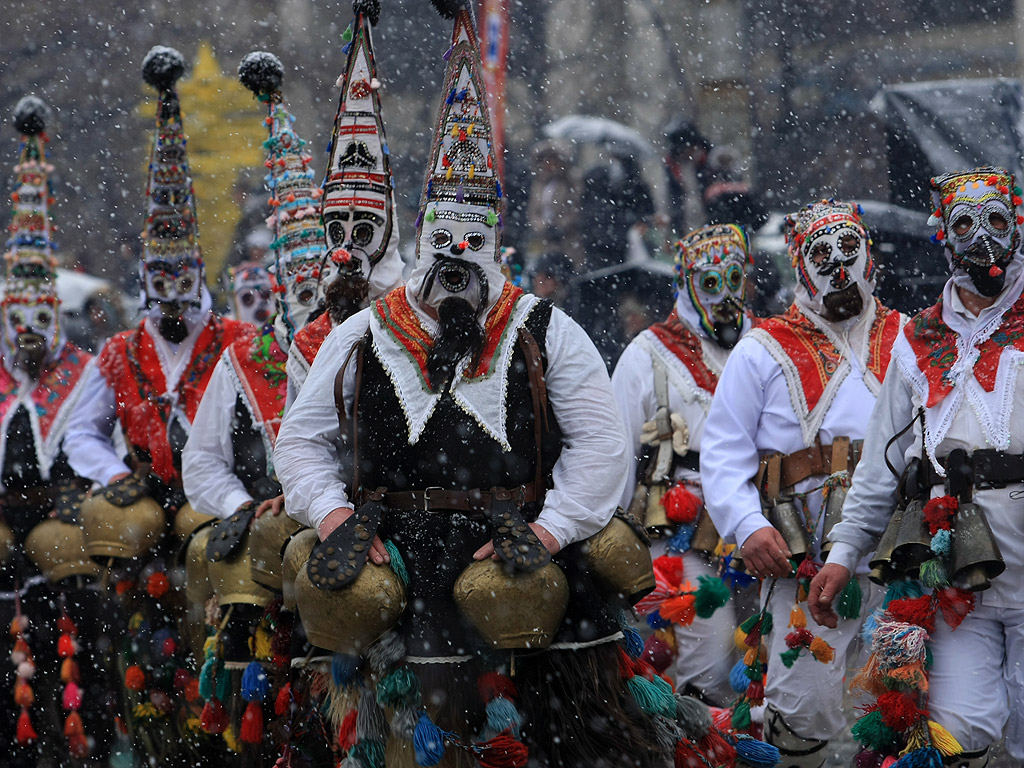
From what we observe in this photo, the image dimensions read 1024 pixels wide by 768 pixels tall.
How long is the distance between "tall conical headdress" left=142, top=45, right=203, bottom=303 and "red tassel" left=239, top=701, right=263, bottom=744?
2616mm

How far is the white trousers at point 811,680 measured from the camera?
638cm

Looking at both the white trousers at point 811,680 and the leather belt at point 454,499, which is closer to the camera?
the leather belt at point 454,499

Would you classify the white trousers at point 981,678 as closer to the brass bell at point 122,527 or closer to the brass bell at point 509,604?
the brass bell at point 509,604

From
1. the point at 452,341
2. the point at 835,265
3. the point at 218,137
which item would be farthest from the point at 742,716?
the point at 218,137

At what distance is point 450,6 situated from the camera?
539 cm

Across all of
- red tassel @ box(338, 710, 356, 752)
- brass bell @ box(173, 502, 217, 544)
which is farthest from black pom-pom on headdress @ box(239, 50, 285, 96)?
red tassel @ box(338, 710, 356, 752)

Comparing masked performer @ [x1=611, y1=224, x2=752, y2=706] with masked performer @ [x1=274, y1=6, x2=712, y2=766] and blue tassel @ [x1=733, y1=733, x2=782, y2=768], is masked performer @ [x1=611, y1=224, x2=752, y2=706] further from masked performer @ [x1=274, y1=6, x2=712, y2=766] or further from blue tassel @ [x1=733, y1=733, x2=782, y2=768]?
masked performer @ [x1=274, y1=6, x2=712, y2=766]

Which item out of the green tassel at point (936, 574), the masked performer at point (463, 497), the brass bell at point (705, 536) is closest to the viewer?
the masked performer at point (463, 497)

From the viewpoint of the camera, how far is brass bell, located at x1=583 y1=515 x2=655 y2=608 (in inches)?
199

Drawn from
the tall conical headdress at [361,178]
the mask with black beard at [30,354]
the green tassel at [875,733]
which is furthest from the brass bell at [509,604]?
the mask with black beard at [30,354]

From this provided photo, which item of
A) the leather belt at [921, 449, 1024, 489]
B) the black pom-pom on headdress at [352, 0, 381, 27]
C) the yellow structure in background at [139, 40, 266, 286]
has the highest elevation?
the yellow structure in background at [139, 40, 266, 286]

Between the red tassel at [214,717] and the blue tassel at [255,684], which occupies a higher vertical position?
the blue tassel at [255,684]

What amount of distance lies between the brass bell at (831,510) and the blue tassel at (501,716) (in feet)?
6.83

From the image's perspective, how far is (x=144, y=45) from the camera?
2967 centimetres
